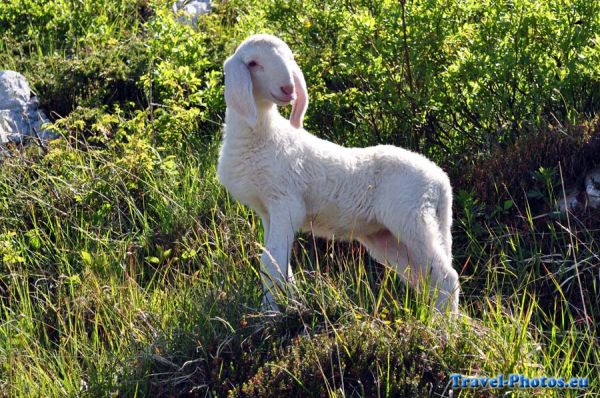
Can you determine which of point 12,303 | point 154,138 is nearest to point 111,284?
point 12,303

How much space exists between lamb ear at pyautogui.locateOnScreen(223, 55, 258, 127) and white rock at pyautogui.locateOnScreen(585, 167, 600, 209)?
259 cm

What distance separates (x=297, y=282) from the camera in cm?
644

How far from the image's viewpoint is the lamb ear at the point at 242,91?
6.22m

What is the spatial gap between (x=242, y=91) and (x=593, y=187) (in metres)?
2.73

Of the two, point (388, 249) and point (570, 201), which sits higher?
point (570, 201)

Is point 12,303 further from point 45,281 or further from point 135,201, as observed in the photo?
point 135,201

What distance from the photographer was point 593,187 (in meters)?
7.48

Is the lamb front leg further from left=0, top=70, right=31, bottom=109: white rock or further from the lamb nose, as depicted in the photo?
left=0, top=70, right=31, bottom=109: white rock

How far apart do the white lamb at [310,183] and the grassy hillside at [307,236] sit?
27cm

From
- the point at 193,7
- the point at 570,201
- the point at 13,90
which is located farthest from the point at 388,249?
the point at 193,7

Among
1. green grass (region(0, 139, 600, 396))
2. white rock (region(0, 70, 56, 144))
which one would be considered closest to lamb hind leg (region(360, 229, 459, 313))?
green grass (region(0, 139, 600, 396))

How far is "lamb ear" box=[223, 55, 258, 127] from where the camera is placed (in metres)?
6.22

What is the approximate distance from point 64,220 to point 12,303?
37.5 inches

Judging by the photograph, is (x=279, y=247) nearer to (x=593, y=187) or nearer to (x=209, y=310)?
(x=209, y=310)
